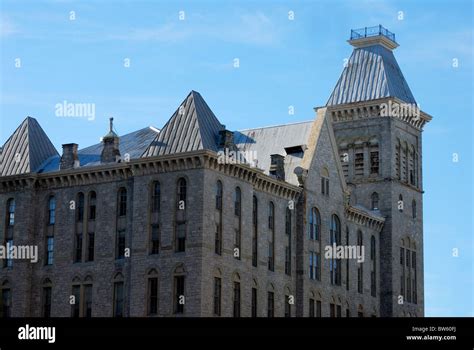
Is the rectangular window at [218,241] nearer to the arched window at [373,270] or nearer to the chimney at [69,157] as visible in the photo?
the chimney at [69,157]

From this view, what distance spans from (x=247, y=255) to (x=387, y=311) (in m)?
21.1

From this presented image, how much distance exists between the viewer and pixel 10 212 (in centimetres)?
8181

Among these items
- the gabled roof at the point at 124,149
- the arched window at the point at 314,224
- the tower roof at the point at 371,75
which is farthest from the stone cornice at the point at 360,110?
the gabled roof at the point at 124,149

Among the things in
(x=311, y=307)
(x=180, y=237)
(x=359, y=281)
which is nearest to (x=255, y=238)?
(x=180, y=237)

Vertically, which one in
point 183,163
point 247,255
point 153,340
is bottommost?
point 153,340

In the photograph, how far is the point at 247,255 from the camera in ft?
255

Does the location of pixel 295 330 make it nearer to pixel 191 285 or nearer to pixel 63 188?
pixel 191 285

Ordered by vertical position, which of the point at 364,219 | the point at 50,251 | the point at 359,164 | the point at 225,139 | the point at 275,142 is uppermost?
the point at 359,164

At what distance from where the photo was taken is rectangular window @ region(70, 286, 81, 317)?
3061 inches

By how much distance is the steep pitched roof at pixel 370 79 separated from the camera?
9912cm

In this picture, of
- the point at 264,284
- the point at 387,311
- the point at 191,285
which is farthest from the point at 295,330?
the point at 387,311

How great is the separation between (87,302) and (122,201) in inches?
267

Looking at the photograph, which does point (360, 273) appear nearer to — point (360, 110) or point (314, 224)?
point (314, 224)

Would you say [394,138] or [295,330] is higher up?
[394,138]
